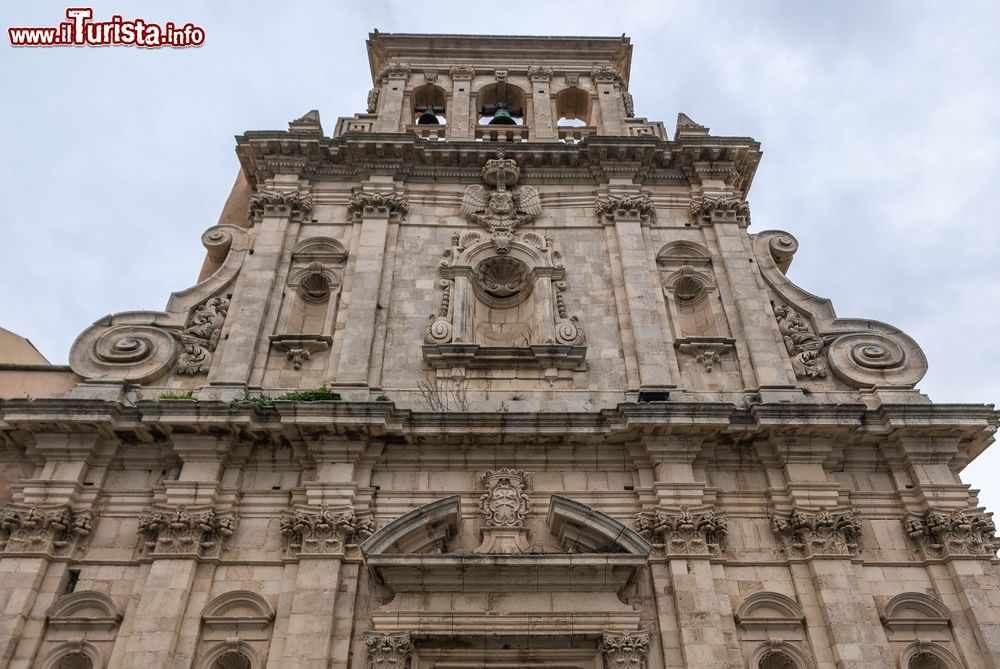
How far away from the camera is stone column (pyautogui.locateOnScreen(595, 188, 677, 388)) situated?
12.7 metres

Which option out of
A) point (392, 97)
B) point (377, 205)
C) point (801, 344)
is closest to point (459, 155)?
point (377, 205)

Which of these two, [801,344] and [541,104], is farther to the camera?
[541,104]

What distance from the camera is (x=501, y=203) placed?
1525 cm

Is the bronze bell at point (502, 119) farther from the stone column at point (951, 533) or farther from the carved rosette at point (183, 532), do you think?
the carved rosette at point (183, 532)

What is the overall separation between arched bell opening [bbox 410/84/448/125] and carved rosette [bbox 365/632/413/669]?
42.7 ft

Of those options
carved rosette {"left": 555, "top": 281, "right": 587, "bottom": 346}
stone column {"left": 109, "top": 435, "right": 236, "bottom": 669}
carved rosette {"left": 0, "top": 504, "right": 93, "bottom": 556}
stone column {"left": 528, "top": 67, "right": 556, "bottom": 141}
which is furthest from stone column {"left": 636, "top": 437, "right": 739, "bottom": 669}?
stone column {"left": 528, "top": 67, "right": 556, "bottom": 141}

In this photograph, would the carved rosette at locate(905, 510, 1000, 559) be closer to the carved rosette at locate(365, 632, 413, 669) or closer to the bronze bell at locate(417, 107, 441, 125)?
the carved rosette at locate(365, 632, 413, 669)

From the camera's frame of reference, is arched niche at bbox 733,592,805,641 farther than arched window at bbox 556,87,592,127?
No

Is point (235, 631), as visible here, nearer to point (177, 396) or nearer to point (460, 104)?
point (177, 396)

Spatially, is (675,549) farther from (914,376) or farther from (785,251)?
(785,251)

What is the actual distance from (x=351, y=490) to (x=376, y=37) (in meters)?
13.6

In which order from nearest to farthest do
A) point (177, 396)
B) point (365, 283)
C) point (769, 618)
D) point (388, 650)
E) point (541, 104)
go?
point (388, 650) → point (769, 618) → point (177, 396) → point (365, 283) → point (541, 104)

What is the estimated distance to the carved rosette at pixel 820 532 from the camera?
35.0 ft

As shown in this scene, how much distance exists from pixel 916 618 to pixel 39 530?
12364 mm
